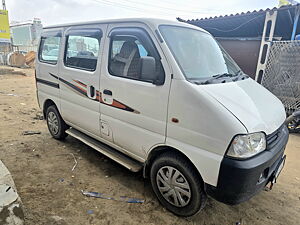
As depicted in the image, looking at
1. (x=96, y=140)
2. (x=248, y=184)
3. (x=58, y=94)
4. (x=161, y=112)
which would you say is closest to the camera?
(x=248, y=184)

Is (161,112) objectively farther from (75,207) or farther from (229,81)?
(75,207)

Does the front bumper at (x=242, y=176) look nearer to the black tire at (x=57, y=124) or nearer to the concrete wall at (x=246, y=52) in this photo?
the black tire at (x=57, y=124)

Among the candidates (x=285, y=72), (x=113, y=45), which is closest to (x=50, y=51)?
(x=113, y=45)

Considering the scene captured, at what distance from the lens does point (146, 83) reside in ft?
7.59

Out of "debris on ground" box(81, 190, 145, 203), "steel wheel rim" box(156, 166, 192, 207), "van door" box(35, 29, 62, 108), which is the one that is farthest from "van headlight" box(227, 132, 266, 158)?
"van door" box(35, 29, 62, 108)

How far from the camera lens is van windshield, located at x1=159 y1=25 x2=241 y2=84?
2.23m

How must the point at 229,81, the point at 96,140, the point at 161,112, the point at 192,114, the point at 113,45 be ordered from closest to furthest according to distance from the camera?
the point at 192,114
the point at 161,112
the point at 229,81
the point at 113,45
the point at 96,140

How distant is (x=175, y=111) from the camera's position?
2098 millimetres

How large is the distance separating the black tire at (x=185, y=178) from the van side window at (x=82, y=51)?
1.59 m

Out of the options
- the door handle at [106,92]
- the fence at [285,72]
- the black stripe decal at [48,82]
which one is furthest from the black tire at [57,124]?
the fence at [285,72]

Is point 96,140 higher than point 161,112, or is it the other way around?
point 161,112

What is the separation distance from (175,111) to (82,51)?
195cm

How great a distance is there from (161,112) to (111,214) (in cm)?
130

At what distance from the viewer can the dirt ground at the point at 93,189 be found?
2371 mm
